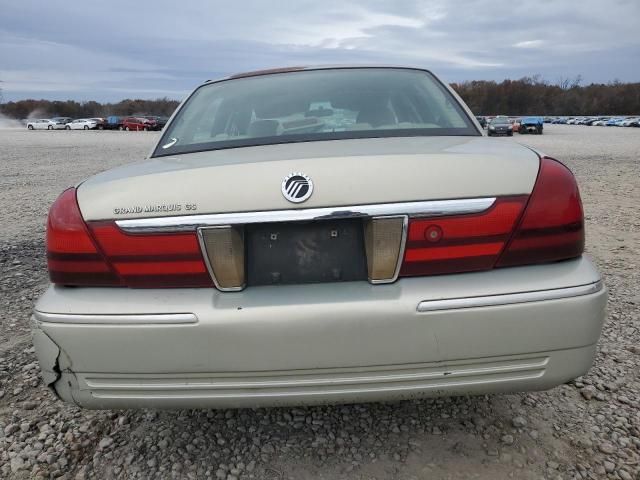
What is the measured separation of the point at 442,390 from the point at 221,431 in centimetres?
106

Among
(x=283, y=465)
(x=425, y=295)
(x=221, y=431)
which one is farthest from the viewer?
(x=221, y=431)

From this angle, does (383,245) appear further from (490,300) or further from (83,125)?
(83,125)

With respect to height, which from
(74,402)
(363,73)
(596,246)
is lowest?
Answer: (596,246)

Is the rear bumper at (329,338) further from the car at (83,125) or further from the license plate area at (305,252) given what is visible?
the car at (83,125)

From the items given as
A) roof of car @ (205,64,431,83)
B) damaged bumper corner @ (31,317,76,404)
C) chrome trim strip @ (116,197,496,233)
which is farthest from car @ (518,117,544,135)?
damaged bumper corner @ (31,317,76,404)

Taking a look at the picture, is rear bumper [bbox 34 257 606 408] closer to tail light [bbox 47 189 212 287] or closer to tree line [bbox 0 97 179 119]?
tail light [bbox 47 189 212 287]

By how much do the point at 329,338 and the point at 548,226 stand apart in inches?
31.2

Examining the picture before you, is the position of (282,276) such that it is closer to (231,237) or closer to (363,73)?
(231,237)

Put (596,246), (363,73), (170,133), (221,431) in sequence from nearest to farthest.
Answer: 1. (221,431)
2. (170,133)
3. (363,73)
4. (596,246)

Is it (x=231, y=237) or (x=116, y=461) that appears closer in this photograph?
(x=231, y=237)

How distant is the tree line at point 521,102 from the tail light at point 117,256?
98.9 metres

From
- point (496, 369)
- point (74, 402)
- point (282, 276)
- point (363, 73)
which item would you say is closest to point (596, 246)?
point (363, 73)

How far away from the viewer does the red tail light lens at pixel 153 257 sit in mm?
1717

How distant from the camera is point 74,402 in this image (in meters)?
1.84
